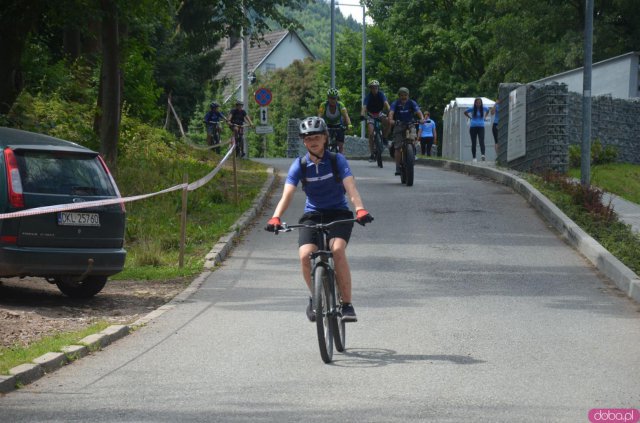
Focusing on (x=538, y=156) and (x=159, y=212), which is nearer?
(x=159, y=212)

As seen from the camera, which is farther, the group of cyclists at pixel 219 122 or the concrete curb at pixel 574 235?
the group of cyclists at pixel 219 122

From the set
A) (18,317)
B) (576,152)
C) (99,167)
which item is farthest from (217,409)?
(576,152)

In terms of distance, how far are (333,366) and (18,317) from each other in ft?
11.4

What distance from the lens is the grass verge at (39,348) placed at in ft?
27.6

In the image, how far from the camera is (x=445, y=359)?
29.0 ft

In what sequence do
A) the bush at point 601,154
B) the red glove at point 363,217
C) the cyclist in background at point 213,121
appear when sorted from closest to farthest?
the red glove at point 363,217
the bush at point 601,154
the cyclist in background at point 213,121

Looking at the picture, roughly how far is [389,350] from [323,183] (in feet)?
4.54

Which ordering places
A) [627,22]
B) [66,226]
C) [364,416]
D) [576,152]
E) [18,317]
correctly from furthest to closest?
[627,22] < [576,152] < [66,226] < [18,317] < [364,416]

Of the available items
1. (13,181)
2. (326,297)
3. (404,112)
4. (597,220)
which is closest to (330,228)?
(326,297)

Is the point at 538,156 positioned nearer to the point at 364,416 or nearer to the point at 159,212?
the point at 159,212

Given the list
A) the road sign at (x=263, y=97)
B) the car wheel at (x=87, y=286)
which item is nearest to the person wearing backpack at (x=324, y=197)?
the car wheel at (x=87, y=286)

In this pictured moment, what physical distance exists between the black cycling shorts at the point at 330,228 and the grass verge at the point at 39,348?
1.98m

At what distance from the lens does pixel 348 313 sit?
30.1ft

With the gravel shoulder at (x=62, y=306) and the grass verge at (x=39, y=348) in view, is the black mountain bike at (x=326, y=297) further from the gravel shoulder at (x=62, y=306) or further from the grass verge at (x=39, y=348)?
the gravel shoulder at (x=62, y=306)
